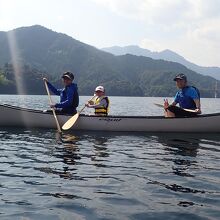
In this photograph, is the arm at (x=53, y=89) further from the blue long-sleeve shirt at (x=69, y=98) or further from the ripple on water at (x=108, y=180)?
the ripple on water at (x=108, y=180)

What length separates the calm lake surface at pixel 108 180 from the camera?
6.46 metres

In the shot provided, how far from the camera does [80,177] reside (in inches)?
338

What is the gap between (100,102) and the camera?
17797 mm

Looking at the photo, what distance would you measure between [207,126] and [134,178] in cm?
1007

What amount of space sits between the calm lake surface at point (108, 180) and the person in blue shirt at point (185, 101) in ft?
9.88

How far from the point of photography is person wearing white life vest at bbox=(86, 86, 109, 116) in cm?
1769

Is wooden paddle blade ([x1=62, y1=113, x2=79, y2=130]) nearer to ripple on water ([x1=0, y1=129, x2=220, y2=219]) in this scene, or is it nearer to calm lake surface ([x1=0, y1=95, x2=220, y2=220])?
calm lake surface ([x1=0, y1=95, x2=220, y2=220])

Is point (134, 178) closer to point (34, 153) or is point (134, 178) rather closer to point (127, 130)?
point (34, 153)

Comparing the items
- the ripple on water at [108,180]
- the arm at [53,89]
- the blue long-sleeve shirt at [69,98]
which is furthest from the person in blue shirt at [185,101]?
the arm at [53,89]

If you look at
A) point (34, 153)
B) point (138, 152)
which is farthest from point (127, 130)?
point (34, 153)

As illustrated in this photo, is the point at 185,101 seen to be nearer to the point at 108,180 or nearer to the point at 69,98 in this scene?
the point at 69,98

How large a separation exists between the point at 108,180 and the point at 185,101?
9.84 metres

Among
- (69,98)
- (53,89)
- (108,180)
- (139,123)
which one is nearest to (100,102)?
(69,98)

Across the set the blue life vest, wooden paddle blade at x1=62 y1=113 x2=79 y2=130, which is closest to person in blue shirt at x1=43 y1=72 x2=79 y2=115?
wooden paddle blade at x1=62 y1=113 x2=79 y2=130
